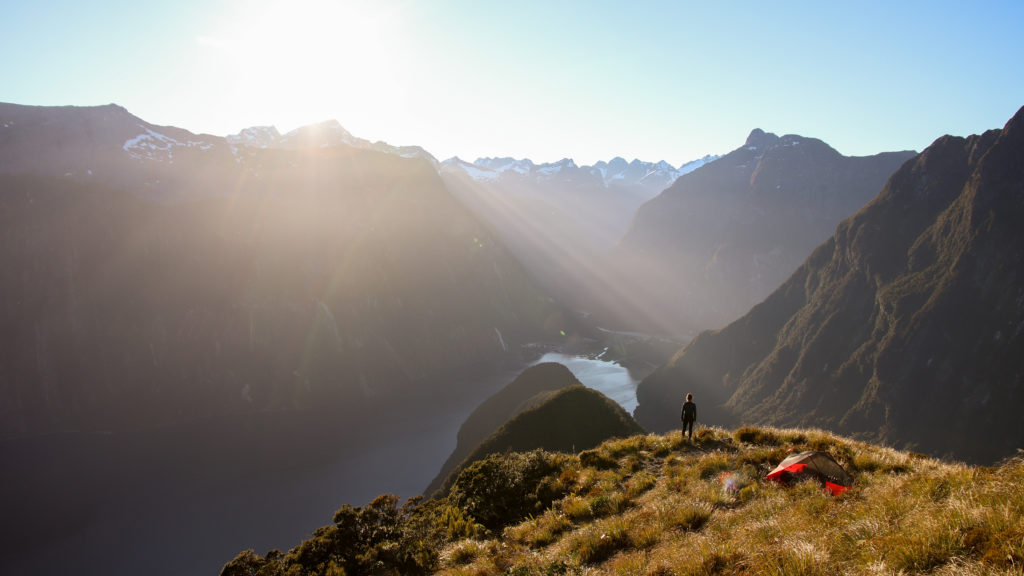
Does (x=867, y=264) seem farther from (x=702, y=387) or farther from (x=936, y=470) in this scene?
(x=936, y=470)

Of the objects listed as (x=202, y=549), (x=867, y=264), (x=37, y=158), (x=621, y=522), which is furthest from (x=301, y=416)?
(x=867, y=264)

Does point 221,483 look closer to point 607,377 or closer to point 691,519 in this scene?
point 691,519

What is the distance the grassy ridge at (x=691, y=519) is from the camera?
225 inches

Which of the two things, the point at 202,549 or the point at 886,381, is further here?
the point at 886,381

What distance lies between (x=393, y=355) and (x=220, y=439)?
65.7 m

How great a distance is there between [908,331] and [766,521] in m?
143

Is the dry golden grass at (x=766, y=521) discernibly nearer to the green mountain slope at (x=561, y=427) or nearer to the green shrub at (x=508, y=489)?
the green shrub at (x=508, y=489)

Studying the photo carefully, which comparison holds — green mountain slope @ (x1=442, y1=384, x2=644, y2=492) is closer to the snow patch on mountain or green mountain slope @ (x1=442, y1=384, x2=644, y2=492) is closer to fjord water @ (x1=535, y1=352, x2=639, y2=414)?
fjord water @ (x1=535, y1=352, x2=639, y2=414)

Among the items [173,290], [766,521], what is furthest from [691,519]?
[173,290]

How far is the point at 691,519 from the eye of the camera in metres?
9.65

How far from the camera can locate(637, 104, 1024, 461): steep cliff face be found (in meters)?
96.3

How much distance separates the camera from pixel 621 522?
10250mm

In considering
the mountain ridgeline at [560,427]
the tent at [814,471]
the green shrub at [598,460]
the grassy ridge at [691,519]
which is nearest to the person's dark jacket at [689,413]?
the grassy ridge at [691,519]

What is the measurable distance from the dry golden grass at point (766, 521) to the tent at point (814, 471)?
41cm
